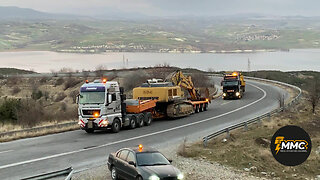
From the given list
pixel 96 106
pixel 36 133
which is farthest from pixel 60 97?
pixel 96 106

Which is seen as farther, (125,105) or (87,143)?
(125,105)

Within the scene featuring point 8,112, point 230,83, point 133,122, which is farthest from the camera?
point 230,83

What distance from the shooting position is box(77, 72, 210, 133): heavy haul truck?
2448cm

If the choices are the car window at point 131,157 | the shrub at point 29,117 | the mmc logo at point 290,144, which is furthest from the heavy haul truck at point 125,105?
the mmc logo at point 290,144

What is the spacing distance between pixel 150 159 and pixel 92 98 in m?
11.5

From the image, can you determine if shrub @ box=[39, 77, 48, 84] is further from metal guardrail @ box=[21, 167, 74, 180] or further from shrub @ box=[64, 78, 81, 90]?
metal guardrail @ box=[21, 167, 74, 180]

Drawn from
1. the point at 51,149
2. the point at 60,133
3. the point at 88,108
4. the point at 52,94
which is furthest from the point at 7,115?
the point at 52,94

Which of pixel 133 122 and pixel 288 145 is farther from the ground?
pixel 288 145

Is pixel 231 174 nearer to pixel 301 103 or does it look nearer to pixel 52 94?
pixel 301 103

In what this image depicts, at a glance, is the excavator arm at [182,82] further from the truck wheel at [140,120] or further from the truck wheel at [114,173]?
the truck wheel at [114,173]

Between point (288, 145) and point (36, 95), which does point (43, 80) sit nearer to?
point (36, 95)

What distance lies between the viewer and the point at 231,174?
16.8 m

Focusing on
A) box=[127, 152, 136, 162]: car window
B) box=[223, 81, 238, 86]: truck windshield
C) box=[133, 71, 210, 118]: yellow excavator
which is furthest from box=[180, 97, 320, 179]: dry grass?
box=[223, 81, 238, 86]: truck windshield

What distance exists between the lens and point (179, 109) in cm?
3306
